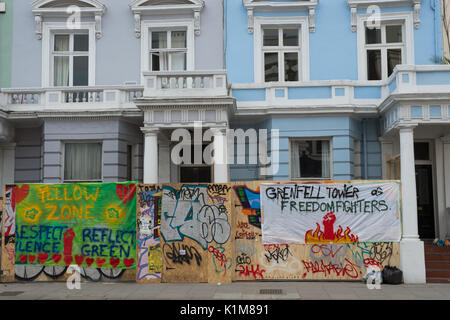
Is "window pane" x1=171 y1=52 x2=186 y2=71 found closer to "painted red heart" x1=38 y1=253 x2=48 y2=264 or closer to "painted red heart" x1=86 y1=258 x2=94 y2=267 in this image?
"painted red heart" x1=86 y1=258 x2=94 y2=267

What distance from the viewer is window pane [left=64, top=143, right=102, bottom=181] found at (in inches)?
620

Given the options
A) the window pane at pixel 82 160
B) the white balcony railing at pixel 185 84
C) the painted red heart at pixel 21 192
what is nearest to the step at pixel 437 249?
the white balcony railing at pixel 185 84

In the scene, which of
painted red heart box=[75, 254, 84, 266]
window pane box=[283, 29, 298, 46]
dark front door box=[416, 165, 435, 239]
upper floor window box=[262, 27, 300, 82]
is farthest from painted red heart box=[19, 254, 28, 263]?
dark front door box=[416, 165, 435, 239]

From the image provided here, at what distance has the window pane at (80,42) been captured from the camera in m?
17.2

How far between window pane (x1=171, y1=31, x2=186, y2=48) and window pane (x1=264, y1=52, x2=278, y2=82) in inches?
121

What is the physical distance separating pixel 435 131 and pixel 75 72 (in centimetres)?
1292

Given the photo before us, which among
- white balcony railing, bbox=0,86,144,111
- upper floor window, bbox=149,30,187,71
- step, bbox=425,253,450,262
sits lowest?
step, bbox=425,253,450,262

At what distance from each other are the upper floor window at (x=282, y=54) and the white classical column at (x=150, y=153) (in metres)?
4.87

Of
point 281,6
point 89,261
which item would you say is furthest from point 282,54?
point 89,261

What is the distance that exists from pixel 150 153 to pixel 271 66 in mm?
5635

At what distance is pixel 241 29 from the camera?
54.2 feet

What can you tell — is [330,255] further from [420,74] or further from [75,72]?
[75,72]

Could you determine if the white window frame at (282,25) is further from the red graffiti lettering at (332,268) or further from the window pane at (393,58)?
the red graffiti lettering at (332,268)

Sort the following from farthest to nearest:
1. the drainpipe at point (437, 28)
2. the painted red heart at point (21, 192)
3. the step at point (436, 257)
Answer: the drainpipe at point (437, 28), the step at point (436, 257), the painted red heart at point (21, 192)
